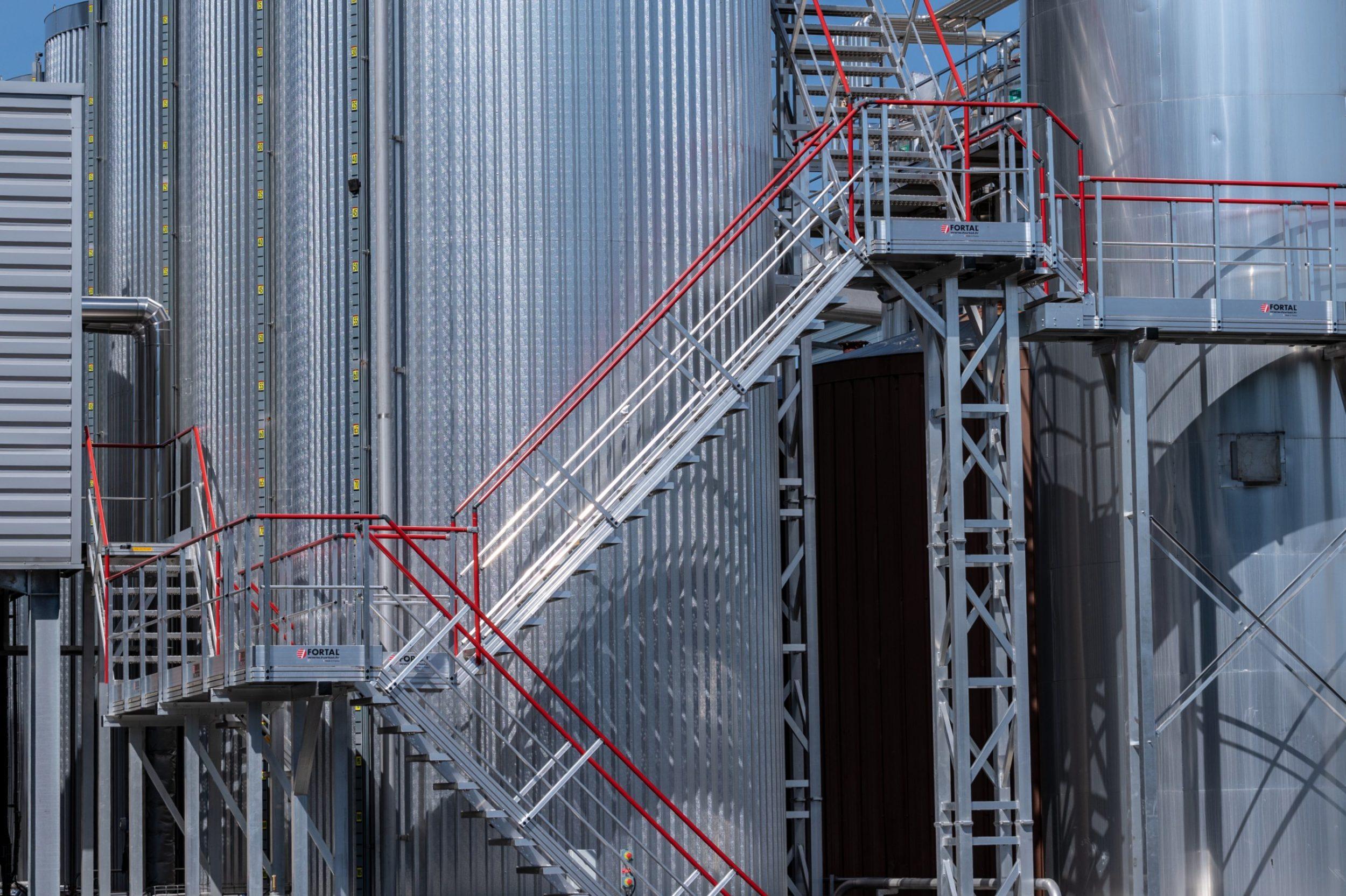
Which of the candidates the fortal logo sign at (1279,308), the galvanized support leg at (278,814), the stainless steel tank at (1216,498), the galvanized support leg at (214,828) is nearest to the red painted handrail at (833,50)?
the stainless steel tank at (1216,498)

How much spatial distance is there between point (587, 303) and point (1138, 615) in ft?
26.6

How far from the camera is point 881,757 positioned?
31062mm

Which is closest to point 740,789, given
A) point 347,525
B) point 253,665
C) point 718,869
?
point 718,869

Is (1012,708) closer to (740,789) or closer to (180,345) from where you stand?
(740,789)

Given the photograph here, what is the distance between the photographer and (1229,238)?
85.9ft

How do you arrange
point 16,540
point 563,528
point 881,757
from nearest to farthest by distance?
point 16,540 < point 563,528 < point 881,757

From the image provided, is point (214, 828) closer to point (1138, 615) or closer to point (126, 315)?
point (126, 315)

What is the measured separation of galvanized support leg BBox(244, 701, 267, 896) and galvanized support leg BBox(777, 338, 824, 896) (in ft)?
26.1

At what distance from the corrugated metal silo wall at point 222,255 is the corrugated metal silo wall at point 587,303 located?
14.9ft

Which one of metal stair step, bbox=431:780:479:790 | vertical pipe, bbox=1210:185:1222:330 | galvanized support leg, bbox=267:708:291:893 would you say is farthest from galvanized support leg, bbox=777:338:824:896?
metal stair step, bbox=431:780:479:790

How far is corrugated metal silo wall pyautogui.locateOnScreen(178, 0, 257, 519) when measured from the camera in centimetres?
2991

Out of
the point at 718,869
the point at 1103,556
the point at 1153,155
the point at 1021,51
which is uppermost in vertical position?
the point at 1021,51

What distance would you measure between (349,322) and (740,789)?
821 centimetres

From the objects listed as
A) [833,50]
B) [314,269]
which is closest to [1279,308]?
[833,50]
